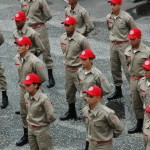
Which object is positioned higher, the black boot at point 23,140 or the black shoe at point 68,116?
the black boot at point 23,140

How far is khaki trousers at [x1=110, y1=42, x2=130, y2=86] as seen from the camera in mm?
11250

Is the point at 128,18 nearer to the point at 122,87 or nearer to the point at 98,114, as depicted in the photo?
the point at 122,87

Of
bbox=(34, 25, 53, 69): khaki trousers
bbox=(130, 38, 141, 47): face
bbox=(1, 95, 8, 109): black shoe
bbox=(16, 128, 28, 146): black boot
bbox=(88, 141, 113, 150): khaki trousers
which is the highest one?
bbox=(130, 38, 141, 47): face

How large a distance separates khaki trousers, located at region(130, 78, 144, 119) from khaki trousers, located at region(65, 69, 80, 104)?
3.62 ft

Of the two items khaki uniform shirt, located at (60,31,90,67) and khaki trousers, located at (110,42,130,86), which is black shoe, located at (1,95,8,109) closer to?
khaki uniform shirt, located at (60,31,90,67)

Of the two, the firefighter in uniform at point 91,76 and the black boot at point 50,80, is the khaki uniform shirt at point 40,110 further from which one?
the black boot at point 50,80

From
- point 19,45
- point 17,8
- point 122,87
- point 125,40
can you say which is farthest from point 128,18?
point 17,8

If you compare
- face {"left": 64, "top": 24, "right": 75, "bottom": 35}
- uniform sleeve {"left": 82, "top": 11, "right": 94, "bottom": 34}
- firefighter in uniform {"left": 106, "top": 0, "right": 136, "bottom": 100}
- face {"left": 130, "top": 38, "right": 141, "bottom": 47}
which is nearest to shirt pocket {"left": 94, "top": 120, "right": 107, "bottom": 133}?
face {"left": 130, "top": 38, "right": 141, "bottom": 47}

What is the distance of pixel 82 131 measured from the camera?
10320mm

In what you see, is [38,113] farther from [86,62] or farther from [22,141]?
[22,141]

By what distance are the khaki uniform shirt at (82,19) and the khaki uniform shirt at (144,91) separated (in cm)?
274

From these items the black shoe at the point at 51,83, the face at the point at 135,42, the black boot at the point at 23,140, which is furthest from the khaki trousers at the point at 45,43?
the face at the point at 135,42

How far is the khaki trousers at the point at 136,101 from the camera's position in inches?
395

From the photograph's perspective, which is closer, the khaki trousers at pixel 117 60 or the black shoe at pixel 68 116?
the black shoe at pixel 68 116
